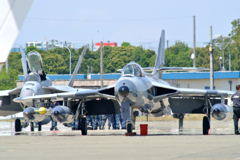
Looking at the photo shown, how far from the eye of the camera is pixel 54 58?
258 ft

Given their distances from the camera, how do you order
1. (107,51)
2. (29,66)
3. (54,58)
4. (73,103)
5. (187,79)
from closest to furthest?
1. (73,103)
2. (29,66)
3. (187,79)
4. (54,58)
5. (107,51)

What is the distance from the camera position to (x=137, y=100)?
42.4ft

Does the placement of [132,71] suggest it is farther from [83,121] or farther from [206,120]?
[206,120]

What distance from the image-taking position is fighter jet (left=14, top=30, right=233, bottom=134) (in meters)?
12.7

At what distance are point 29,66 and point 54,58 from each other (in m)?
61.4

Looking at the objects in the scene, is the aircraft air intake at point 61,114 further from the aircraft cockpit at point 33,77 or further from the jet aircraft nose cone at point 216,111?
the jet aircraft nose cone at point 216,111

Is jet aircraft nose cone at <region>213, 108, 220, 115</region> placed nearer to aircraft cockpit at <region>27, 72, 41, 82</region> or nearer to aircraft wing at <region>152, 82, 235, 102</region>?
aircraft wing at <region>152, 82, 235, 102</region>

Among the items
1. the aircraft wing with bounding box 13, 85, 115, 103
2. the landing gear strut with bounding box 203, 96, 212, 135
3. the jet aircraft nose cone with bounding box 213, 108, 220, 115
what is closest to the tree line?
the aircraft wing with bounding box 13, 85, 115, 103

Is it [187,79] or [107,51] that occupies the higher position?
[107,51]

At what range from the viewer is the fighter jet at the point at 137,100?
1270 cm

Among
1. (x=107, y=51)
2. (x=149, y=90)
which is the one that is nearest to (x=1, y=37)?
(x=149, y=90)

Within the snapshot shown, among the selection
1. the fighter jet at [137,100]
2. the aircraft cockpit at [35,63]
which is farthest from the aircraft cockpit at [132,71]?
the aircraft cockpit at [35,63]

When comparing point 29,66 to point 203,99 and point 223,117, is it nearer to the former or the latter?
point 203,99
